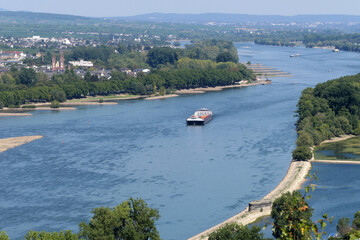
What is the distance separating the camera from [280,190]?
24.5 metres

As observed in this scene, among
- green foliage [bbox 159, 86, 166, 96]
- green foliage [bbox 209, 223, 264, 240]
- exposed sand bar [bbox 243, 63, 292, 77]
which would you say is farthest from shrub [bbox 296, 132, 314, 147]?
exposed sand bar [bbox 243, 63, 292, 77]

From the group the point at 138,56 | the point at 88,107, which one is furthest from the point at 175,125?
the point at 138,56

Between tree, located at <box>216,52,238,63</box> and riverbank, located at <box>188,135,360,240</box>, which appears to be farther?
tree, located at <box>216,52,238,63</box>

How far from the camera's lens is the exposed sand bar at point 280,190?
20.6 m

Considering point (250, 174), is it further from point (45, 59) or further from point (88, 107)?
point (45, 59)

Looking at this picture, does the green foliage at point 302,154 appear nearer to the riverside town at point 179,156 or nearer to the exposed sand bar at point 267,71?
the riverside town at point 179,156

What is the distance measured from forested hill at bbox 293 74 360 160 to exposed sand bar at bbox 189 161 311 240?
15.8 feet

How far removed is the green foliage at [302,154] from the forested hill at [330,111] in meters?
2.85

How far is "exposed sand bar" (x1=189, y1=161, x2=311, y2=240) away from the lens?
20578mm

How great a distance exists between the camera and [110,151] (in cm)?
3291

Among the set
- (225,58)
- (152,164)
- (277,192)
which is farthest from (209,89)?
(277,192)

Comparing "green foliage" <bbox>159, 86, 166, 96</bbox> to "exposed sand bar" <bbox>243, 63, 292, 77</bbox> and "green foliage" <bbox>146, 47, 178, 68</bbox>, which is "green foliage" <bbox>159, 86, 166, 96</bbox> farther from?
"green foliage" <bbox>146, 47, 178, 68</bbox>

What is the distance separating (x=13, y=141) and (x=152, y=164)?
34.8ft

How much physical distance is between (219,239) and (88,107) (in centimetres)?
3696
